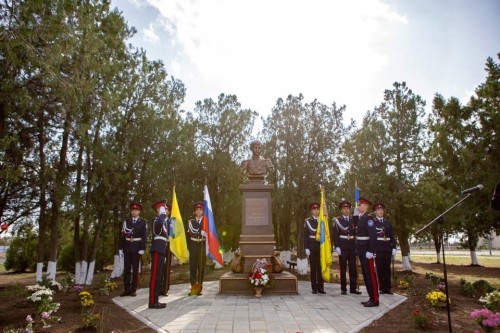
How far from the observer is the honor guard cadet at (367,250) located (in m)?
9.45

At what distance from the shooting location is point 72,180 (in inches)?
642

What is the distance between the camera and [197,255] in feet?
37.9

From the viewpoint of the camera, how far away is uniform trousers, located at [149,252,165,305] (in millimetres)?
9562

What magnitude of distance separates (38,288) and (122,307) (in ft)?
7.06

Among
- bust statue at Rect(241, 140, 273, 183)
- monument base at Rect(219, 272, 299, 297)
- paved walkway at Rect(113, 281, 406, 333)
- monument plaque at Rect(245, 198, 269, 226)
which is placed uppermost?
bust statue at Rect(241, 140, 273, 183)

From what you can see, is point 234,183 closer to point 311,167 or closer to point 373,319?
point 311,167

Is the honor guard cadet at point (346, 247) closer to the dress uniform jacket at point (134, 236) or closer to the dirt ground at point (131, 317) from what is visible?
the dirt ground at point (131, 317)

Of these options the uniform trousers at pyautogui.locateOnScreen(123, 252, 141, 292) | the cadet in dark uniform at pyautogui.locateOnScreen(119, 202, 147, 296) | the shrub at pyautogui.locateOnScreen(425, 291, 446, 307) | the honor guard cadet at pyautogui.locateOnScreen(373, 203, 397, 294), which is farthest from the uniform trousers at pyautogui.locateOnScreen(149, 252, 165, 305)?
the shrub at pyautogui.locateOnScreen(425, 291, 446, 307)

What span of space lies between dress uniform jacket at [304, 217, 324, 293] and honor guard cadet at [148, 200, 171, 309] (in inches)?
188

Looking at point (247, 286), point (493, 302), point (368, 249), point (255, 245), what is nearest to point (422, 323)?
point (493, 302)

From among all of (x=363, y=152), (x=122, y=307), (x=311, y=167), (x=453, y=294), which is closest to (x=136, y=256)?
(x=122, y=307)

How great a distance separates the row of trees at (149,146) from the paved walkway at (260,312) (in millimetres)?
5936

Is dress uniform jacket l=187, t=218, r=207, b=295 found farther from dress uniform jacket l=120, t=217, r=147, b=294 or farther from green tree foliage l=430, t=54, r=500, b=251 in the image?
green tree foliage l=430, t=54, r=500, b=251

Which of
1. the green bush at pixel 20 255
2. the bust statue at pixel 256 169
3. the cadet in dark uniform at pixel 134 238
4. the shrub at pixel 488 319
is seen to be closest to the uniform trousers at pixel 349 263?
the bust statue at pixel 256 169
